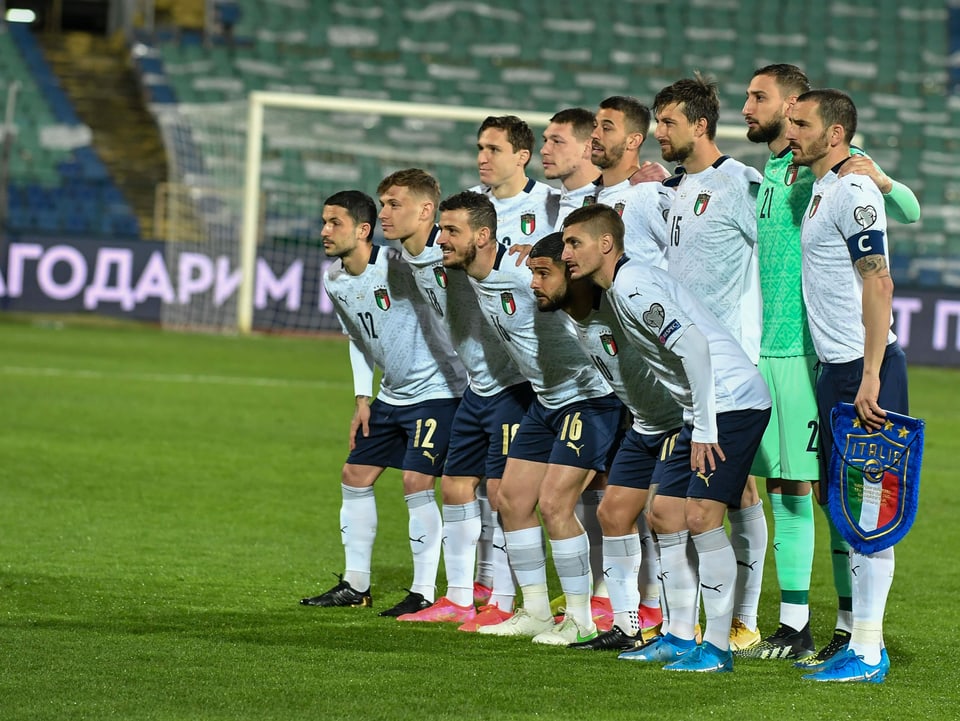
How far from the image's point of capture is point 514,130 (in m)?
6.30

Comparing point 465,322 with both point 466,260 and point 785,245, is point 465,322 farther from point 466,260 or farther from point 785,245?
point 785,245

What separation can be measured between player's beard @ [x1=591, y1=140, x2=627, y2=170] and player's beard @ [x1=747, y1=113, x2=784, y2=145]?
59cm

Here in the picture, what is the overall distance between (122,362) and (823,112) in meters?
12.0

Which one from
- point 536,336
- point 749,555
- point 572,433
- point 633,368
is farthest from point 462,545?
point 633,368

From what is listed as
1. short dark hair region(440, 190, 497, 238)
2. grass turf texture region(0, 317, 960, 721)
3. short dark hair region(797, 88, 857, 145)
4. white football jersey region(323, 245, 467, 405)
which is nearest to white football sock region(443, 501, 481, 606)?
grass turf texture region(0, 317, 960, 721)

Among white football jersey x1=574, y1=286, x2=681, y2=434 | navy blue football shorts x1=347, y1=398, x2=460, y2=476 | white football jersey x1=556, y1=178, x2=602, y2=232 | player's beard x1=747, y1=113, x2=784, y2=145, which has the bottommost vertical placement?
navy blue football shorts x1=347, y1=398, x2=460, y2=476

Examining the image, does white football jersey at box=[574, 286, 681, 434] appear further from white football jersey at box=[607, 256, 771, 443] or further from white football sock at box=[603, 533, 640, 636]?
white football sock at box=[603, 533, 640, 636]

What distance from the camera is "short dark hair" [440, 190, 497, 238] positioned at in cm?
548

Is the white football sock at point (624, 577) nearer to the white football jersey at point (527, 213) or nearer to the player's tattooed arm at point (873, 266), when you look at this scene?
the player's tattooed arm at point (873, 266)

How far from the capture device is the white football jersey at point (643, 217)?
18.8 feet

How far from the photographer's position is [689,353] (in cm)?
468

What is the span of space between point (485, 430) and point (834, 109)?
1.86 metres

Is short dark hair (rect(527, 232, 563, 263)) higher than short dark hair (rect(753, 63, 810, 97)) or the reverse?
the reverse

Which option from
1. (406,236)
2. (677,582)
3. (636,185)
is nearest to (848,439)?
(677,582)
